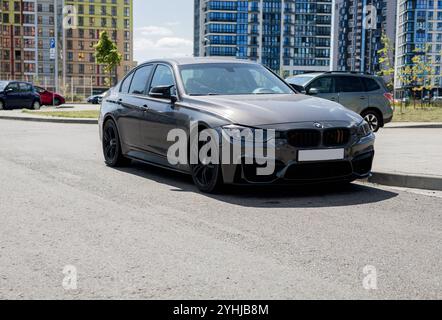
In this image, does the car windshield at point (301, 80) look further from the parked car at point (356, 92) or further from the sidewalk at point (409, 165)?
the sidewalk at point (409, 165)

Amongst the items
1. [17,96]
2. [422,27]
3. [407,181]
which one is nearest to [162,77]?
[407,181]

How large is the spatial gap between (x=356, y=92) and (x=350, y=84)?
10.6 inches

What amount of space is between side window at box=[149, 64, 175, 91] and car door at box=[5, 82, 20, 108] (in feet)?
89.5

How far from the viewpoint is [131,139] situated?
9.05 m

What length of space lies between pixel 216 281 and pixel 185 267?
38 cm

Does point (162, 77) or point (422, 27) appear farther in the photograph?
point (422, 27)

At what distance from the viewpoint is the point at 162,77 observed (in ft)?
28.8

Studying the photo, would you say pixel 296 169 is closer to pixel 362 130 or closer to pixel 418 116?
pixel 362 130

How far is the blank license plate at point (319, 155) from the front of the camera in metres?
6.82

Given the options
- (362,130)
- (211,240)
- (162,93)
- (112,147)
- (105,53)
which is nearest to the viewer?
(211,240)

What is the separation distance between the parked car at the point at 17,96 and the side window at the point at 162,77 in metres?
27.2

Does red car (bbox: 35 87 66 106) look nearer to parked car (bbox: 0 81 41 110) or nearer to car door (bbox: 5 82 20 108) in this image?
parked car (bbox: 0 81 41 110)

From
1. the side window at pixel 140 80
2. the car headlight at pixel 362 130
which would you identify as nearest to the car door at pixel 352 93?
the side window at pixel 140 80

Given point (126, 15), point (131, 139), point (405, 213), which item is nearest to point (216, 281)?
point (405, 213)
